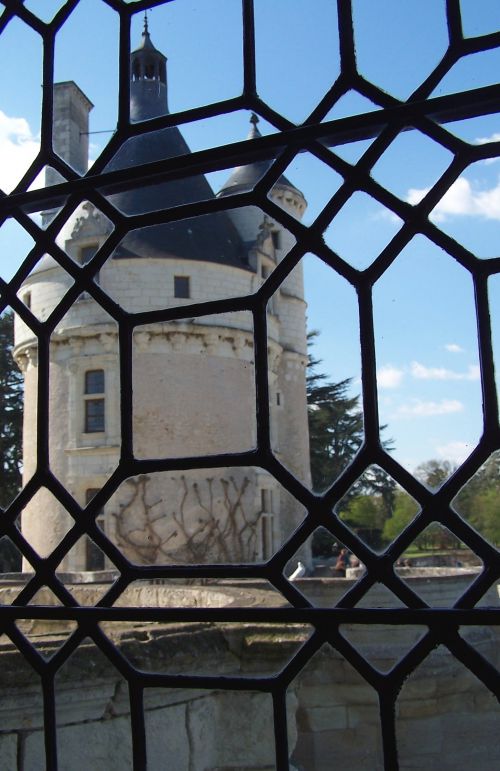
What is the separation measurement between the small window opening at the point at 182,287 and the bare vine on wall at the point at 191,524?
161 inches

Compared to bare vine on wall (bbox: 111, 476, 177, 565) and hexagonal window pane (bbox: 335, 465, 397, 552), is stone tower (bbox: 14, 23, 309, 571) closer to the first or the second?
bare vine on wall (bbox: 111, 476, 177, 565)

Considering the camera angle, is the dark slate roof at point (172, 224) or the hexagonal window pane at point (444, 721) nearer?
the hexagonal window pane at point (444, 721)

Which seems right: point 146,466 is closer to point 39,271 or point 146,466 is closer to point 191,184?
point 39,271

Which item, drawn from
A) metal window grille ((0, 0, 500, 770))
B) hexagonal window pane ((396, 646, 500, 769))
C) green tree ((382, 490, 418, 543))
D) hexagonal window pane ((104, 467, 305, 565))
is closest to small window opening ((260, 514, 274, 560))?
hexagonal window pane ((104, 467, 305, 565))

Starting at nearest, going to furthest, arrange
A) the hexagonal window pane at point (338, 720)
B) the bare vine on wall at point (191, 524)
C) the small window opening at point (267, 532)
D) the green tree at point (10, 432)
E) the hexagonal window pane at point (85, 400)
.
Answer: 1. the hexagonal window pane at point (338, 720)
2. the bare vine on wall at point (191, 524)
3. the hexagonal window pane at point (85, 400)
4. the small window opening at point (267, 532)
5. the green tree at point (10, 432)

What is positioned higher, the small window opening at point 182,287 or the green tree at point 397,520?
the small window opening at point 182,287

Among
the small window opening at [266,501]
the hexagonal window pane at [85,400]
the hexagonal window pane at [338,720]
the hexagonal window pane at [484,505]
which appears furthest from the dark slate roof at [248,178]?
the hexagonal window pane at [338,720]

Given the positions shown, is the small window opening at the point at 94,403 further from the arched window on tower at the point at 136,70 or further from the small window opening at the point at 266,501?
the arched window on tower at the point at 136,70

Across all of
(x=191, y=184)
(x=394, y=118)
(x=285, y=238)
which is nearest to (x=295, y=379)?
(x=285, y=238)

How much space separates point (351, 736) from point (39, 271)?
13.5 m

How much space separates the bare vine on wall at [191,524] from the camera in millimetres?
17469

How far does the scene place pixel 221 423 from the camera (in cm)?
1847

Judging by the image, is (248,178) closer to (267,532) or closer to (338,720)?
(267,532)

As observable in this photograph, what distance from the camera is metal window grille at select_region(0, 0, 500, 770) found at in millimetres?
1426
